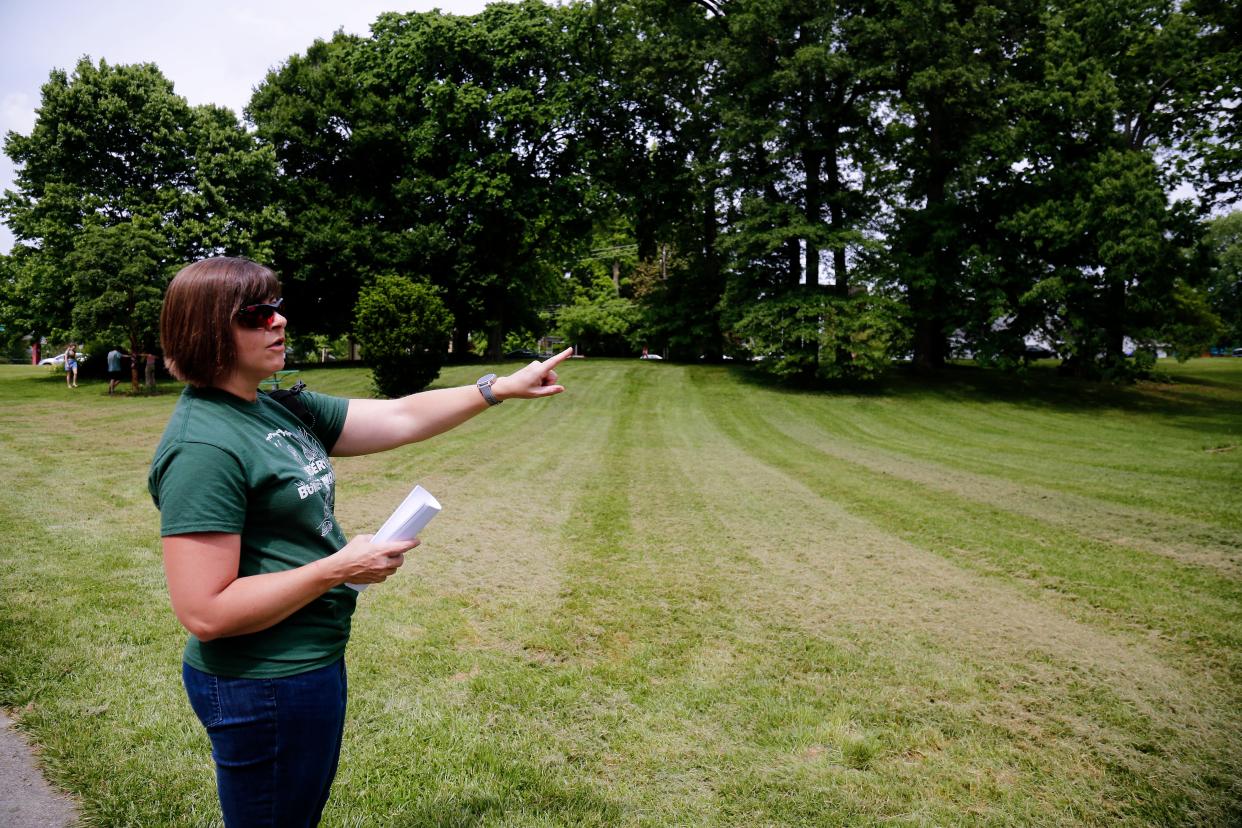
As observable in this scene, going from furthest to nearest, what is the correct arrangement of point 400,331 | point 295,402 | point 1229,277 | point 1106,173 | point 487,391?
point 1229,277
point 1106,173
point 400,331
point 487,391
point 295,402

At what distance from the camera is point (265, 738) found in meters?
1.70

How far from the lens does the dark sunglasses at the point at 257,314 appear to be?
1.79 m

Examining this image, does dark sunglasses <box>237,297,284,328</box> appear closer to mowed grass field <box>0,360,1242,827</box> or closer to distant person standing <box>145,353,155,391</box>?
mowed grass field <box>0,360,1242,827</box>

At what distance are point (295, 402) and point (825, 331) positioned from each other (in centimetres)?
2499

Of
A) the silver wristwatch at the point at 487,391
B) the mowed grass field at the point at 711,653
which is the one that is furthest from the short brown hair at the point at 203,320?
the mowed grass field at the point at 711,653

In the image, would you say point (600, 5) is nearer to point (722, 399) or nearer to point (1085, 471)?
point (722, 399)

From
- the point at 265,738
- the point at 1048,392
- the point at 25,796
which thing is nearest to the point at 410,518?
the point at 265,738

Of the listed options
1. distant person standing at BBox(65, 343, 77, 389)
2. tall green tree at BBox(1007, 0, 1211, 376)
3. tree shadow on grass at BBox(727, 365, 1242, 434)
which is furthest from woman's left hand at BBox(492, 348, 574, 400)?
distant person standing at BBox(65, 343, 77, 389)

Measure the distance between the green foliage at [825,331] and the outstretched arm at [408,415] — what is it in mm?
23882

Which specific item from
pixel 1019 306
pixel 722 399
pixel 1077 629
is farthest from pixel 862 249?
pixel 1077 629

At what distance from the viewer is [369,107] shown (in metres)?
31.1

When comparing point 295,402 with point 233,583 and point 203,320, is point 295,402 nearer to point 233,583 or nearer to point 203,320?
point 203,320

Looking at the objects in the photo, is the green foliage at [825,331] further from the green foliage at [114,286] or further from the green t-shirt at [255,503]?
the green t-shirt at [255,503]

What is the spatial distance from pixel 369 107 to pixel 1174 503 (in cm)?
3314
